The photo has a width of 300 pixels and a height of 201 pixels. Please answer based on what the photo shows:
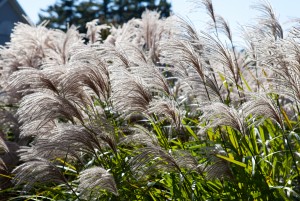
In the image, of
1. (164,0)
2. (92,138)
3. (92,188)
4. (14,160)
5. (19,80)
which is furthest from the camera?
(164,0)

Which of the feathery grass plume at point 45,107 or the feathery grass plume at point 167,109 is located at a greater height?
the feathery grass plume at point 45,107

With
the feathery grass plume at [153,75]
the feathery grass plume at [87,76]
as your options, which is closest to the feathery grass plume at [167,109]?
the feathery grass plume at [153,75]

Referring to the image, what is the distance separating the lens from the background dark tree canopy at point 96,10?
189 feet

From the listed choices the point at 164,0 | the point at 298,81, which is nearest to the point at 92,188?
the point at 298,81

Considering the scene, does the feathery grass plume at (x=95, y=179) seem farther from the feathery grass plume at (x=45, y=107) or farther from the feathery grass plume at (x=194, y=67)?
the feathery grass plume at (x=194, y=67)

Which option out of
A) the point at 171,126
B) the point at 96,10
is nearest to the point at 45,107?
the point at 171,126

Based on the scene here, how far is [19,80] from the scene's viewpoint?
466 centimetres

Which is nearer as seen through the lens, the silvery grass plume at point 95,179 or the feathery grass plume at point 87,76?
the silvery grass plume at point 95,179

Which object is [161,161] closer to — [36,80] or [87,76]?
[87,76]

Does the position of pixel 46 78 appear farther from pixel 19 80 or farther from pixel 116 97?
pixel 116 97

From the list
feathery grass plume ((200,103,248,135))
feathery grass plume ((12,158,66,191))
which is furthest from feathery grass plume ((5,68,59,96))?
feathery grass plume ((200,103,248,135))

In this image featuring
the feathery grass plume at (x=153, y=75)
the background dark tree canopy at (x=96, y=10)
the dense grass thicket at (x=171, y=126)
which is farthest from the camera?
the background dark tree canopy at (x=96, y=10)

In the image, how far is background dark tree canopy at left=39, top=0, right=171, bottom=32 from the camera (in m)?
57.7

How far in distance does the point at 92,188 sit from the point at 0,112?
2.82 meters
